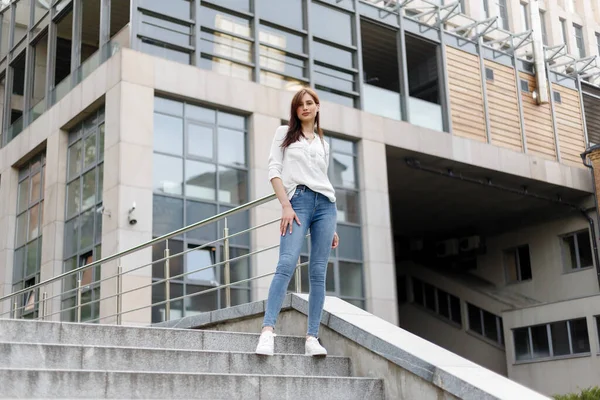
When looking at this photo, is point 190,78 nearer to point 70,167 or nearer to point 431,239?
point 70,167

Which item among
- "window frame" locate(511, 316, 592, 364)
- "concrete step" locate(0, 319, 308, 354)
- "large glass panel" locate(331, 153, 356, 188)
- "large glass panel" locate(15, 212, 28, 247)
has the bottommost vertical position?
"concrete step" locate(0, 319, 308, 354)

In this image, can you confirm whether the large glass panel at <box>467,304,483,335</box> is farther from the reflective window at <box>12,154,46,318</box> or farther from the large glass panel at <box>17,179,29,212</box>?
the large glass panel at <box>17,179,29,212</box>

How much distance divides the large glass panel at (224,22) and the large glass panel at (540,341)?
14948mm

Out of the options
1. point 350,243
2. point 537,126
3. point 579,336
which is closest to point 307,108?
point 350,243

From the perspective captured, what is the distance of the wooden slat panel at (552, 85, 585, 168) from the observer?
91.1ft

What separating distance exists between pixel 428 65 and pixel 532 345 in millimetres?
10709

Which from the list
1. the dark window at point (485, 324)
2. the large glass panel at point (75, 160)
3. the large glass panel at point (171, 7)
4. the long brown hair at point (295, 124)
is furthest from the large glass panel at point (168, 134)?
the dark window at point (485, 324)

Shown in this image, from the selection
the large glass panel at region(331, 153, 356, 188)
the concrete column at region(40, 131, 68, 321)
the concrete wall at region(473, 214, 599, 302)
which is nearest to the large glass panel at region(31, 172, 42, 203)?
the concrete column at region(40, 131, 68, 321)

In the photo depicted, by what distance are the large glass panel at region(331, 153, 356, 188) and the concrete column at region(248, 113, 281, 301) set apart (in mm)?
2057

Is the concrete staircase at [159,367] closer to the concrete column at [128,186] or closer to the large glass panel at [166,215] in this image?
the concrete column at [128,186]

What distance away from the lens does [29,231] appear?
72.8ft

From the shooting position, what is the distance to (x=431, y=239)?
35.8 m

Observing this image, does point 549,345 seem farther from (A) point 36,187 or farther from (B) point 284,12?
(A) point 36,187

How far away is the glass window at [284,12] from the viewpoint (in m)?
21.1
